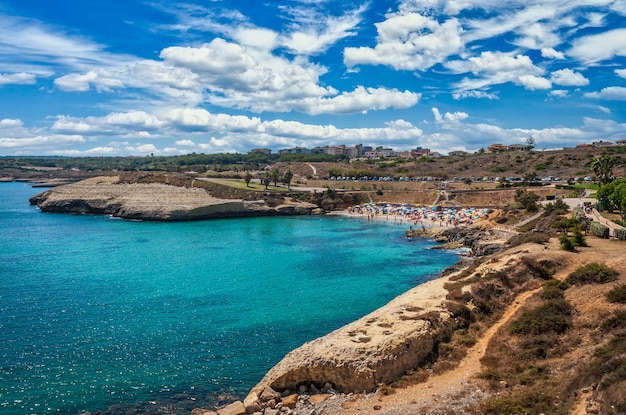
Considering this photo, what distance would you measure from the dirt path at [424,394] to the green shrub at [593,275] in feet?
32.4

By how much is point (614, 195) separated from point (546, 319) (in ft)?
116

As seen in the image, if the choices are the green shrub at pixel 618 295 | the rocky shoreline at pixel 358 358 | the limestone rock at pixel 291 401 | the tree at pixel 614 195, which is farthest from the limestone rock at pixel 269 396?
the tree at pixel 614 195

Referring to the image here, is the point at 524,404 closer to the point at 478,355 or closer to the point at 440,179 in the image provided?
the point at 478,355

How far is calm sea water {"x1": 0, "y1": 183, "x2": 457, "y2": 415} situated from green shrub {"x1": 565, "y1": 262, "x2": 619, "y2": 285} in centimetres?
1383

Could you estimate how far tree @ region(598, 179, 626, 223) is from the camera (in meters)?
47.4

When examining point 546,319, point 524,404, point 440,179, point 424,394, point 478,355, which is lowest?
point 424,394

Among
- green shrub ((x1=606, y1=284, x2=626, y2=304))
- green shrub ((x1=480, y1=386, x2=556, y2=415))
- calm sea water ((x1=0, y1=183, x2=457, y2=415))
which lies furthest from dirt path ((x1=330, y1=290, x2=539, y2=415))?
green shrub ((x1=606, y1=284, x2=626, y2=304))

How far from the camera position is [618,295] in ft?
74.2

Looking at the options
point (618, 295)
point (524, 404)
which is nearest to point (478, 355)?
point (524, 404)

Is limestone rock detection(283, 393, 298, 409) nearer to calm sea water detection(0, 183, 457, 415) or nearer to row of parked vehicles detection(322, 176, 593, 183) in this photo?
calm sea water detection(0, 183, 457, 415)

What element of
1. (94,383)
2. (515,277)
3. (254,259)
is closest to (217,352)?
(94,383)

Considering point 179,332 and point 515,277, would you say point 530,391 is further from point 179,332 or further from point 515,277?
point 179,332

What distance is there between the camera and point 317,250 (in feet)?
195

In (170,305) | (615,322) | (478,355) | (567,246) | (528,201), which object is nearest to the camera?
(615,322)
